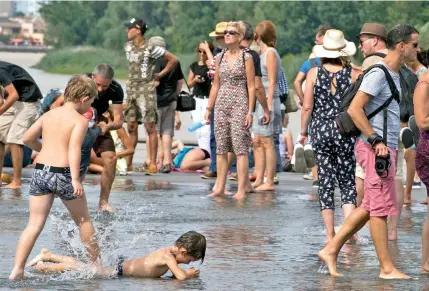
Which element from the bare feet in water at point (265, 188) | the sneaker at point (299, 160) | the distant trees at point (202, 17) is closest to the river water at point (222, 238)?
the bare feet in water at point (265, 188)

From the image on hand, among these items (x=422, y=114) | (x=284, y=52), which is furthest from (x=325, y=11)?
(x=422, y=114)

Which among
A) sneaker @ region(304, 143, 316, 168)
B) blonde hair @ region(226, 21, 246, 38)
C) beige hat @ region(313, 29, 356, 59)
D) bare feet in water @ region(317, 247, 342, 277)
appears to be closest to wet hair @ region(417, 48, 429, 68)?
sneaker @ region(304, 143, 316, 168)

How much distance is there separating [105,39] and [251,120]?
115670 millimetres

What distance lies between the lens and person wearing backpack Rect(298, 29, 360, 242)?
35.2 feet

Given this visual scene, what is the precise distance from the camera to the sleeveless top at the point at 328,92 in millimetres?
10875

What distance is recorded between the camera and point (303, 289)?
29.6 feet

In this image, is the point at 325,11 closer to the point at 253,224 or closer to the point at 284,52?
the point at 284,52

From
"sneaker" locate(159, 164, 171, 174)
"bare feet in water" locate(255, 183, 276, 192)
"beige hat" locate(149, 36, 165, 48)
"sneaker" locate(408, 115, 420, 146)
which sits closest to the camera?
"sneaker" locate(408, 115, 420, 146)

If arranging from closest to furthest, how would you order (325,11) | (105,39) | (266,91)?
(266,91)
(325,11)
(105,39)

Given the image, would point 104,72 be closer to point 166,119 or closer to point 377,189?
point 377,189

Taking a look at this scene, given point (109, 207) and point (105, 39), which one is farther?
point (105, 39)

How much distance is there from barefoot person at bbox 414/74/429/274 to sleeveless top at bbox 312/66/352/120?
1302 millimetres

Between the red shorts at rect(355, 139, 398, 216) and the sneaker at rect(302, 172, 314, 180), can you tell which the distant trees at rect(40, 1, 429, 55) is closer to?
the sneaker at rect(302, 172, 314, 180)

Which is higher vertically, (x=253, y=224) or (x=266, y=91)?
(x=266, y=91)
